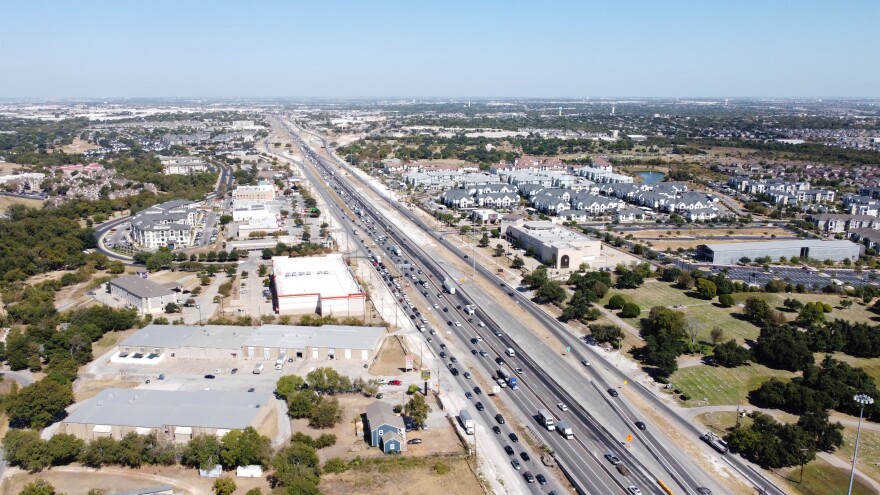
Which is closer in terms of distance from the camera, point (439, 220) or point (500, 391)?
point (500, 391)

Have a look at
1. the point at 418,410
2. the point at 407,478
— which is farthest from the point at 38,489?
the point at 418,410

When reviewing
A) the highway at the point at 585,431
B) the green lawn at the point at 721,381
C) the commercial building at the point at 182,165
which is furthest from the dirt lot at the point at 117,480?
the commercial building at the point at 182,165

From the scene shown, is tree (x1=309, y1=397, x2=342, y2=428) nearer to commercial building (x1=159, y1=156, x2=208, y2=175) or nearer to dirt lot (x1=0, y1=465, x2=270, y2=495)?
dirt lot (x1=0, y1=465, x2=270, y2=495)

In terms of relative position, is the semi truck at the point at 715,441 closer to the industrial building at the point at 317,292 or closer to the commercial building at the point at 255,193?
the industrial building at the point at 317,292

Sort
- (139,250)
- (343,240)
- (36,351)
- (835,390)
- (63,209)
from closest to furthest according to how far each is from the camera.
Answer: (835,390) → (36,351) → (139,250) → (343,240) → (63,209)

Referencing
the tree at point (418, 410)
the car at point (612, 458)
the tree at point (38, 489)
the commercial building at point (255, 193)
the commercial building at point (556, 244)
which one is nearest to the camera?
the tree at point (38, 489)

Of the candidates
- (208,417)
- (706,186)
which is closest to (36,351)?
(208,417)

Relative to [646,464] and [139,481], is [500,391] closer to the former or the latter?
[646,464]
